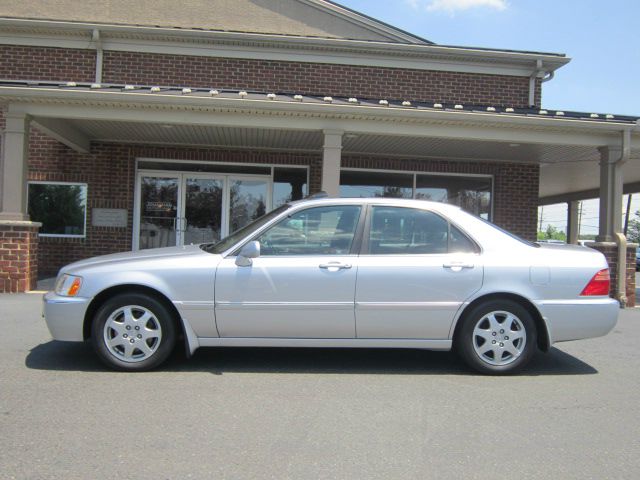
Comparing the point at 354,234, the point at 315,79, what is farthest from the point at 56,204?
the point at 354,234

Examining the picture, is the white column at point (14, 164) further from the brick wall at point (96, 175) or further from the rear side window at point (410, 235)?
the rear side window at point (410, 235)

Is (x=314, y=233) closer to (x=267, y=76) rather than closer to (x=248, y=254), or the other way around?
(x=248, y=254)

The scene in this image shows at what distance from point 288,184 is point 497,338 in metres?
7.63

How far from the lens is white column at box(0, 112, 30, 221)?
867 cm

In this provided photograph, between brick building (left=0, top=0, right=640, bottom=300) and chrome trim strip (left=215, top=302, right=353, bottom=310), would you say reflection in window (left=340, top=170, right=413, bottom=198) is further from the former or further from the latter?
chrome trim strip (left=215, top=302, right=353, bottom=310)

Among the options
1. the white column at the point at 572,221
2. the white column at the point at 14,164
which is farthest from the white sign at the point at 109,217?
the white column at the point at 572,221

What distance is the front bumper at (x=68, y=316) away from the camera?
4.81 meters

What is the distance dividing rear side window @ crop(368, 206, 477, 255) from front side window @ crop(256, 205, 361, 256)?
8.5 inches

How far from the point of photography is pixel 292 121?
9.02 meters

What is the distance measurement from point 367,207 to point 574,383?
2405 millimetres

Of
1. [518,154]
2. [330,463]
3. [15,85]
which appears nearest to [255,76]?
[15,85]

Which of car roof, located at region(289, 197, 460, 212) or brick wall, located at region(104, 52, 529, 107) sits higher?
brick wall, located at region(104, 52, 529, 107)

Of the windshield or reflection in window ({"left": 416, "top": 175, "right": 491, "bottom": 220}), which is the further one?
reflection in window ({"left": 416, "top": 175, "right": 491, "bottom": 220})

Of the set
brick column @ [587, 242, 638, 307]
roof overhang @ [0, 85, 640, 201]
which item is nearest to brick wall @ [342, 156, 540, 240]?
roof overhang @ [0, 85, 640, 201]
